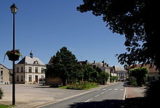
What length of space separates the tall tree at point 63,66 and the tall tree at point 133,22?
144ft

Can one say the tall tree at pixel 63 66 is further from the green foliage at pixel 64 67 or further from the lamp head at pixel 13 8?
the lamp head at pixel 13 8

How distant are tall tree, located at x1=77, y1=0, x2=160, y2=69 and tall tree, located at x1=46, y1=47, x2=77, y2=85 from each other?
43.9 metres

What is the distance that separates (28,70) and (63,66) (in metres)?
47.0

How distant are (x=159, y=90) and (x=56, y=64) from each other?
47.5 metres

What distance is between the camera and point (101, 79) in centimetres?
9175

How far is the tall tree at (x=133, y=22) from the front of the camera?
16141 mm

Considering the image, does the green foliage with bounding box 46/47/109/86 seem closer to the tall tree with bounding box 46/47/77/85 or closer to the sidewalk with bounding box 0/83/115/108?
the tall tree with bounding box 46/47/77/85

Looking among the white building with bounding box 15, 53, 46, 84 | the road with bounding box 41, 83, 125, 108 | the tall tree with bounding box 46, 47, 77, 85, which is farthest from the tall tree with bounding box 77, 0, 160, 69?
the white building with bounding box 15, 53, 46, 84

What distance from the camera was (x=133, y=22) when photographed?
18.0 metres

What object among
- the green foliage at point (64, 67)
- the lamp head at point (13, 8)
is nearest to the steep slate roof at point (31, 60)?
the green foliage at point (64, 67)

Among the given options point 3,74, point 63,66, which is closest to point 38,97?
point 63,66

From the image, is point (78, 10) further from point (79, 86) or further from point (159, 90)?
point (79, 86)

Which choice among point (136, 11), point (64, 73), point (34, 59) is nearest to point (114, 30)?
point (136, 11)

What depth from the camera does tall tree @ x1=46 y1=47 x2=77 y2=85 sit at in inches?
2525
